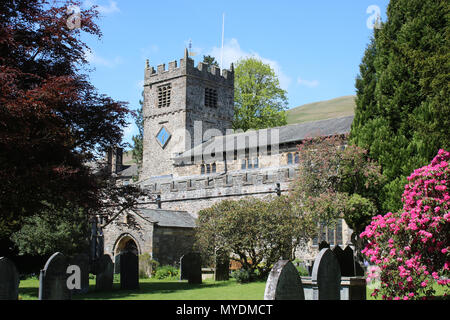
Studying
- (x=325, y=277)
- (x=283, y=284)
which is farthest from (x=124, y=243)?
(x=283, y=284)

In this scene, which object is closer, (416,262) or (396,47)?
(416,262)

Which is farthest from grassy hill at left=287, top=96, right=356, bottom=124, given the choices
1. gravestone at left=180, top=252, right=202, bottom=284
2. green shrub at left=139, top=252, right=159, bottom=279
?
gravestone at left=180, top=252, right=202, bottom=284

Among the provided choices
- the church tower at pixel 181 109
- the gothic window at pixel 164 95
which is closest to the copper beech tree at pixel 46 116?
the church tower at pixel 181 109

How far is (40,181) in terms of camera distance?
41.8 ft

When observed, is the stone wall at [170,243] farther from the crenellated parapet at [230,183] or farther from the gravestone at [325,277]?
the gravestone at [325,277]

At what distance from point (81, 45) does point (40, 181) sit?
506 centimetres

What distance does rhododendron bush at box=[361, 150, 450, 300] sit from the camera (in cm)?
1057

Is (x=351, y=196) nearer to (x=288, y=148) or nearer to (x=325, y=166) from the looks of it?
(x=325, y=166)

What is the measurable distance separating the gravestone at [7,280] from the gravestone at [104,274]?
890cm

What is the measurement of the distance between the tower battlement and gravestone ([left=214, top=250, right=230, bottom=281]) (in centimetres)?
3095

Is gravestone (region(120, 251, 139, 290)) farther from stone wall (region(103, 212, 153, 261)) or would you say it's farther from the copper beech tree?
stone wall (region(103, 212, 153, 261))

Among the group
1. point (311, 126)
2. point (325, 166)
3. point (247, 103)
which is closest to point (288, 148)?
point (311, 126)

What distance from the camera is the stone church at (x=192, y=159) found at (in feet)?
94.2

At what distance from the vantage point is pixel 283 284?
767 cm
